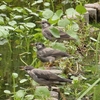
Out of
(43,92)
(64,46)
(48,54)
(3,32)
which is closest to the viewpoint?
(43,92)

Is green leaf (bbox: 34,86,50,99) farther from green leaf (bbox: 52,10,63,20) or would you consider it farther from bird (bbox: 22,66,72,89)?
green leaf (bbox: 52,10,63,20)

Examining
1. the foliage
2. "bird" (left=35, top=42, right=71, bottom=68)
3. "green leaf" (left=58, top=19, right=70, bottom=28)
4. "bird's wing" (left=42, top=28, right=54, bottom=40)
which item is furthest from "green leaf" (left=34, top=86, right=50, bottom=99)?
"bird's wing" (left=42, top=28, right=54, bottom=40)

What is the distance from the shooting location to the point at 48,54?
710 cm

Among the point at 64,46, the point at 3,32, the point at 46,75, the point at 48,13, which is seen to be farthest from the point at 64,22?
the point at 46,75

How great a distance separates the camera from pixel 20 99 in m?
5.59

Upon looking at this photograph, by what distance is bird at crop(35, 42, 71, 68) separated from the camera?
22.9 ft

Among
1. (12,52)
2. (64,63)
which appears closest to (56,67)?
(64,63)

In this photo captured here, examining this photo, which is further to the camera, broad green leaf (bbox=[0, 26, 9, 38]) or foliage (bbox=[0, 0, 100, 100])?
broad green leaf (bbox=[0, 26, 9, 38])

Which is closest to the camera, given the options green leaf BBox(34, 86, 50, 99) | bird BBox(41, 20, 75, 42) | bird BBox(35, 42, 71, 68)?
green leaf BBox(34, 86, 50, 99)

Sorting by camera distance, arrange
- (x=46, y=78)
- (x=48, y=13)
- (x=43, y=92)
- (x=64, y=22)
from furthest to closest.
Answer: (x=48, y=13)
(x=64, y=22)
(x=46, y=78)
(x=43, y=92)

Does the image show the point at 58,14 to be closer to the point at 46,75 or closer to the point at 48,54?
the point at 48,54

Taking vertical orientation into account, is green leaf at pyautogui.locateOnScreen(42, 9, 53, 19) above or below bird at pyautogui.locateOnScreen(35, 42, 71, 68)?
above

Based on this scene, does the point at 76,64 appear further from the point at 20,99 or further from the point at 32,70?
the point at 20,99

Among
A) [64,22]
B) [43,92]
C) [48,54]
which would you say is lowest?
[48,54]
